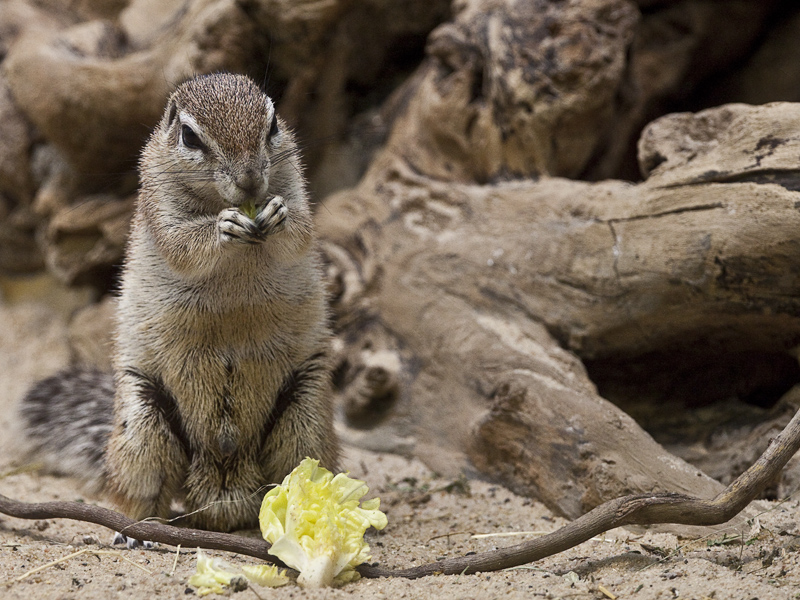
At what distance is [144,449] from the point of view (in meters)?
3.68

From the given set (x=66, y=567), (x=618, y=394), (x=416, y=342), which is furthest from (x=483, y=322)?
(x=66, y=567)

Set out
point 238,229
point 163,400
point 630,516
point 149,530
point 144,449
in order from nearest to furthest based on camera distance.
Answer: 1. point 630,516
2. point 149,530
3. point 238,229
4. point 144,449
5. point 163,400

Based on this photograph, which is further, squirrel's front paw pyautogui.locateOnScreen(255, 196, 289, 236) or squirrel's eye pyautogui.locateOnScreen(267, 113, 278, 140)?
squirrel's eye pyautogui.locateOnScreen(267, 113, 278, 140)

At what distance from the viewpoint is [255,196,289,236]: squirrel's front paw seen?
3.31 m

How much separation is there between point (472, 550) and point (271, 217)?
1825mm

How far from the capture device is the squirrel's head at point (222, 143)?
11.1 ft

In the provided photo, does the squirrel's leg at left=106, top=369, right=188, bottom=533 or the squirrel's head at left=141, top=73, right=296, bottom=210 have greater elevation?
the squirrel's head at left=141, top=73, right=296, bottom=210

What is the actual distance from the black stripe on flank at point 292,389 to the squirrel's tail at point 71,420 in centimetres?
127

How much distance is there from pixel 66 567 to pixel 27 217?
5349 millimetres

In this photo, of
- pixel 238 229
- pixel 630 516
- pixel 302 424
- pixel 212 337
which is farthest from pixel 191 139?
pixel 630 516

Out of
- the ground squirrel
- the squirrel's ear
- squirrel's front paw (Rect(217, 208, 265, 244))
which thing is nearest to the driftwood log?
the ground squirrel

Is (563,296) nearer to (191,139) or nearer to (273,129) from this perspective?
(273,129)

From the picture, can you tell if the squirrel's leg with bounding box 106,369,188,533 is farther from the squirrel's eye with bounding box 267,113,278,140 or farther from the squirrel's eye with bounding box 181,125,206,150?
the squirrel's eye with bounding box 267,113,278,140

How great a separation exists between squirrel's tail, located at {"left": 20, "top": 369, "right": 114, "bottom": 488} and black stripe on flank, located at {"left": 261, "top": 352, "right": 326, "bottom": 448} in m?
1.27
